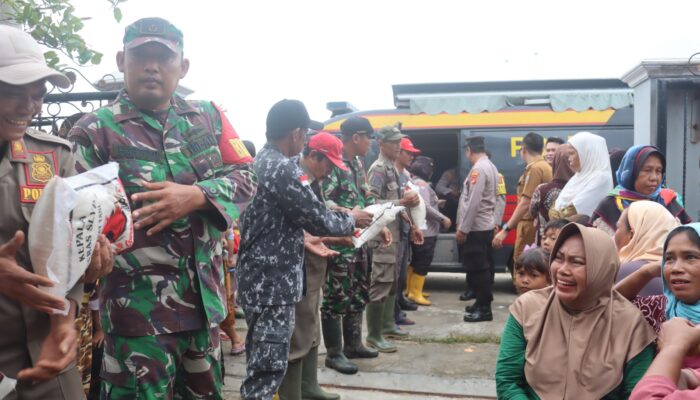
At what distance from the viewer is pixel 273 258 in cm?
321

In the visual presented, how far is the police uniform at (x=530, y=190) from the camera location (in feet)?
18.7

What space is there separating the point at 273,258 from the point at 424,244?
13.1 feet

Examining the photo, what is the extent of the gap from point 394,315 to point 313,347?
2327 mm

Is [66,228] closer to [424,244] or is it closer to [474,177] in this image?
[474,177]

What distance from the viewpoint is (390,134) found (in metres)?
5.55

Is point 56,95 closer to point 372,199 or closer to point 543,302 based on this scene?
point 372,199

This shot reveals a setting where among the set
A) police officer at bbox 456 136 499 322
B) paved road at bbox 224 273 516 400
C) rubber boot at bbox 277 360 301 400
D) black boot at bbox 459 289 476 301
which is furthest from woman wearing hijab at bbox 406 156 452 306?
rubber boot at bbox 277 360 301 400

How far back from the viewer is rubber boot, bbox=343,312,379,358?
4.96 meters

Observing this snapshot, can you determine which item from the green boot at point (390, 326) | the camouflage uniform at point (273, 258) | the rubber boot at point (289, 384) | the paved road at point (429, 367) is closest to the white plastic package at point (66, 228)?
the camouflage uniform at point (273, 258)

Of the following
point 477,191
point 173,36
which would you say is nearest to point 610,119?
point 477,191

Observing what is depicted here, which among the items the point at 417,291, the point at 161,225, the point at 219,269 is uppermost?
the point at 161,225

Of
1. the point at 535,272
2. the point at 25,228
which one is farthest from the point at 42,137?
the point at 535,272

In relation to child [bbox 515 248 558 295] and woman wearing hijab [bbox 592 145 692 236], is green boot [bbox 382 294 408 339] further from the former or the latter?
woman wearing hijab [bbox 592 145 692 236]

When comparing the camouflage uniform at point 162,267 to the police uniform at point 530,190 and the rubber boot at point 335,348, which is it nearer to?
the rubber boot at point 335,348
